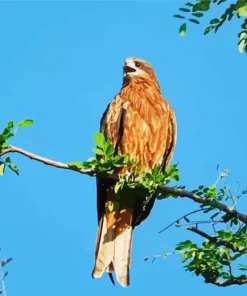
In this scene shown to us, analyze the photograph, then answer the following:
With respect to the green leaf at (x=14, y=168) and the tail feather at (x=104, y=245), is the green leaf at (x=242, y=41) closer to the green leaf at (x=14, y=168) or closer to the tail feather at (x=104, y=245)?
the green leaf at (x=14, y=168)

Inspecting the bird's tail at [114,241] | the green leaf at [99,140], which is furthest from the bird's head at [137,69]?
the green leaf at [99,140]

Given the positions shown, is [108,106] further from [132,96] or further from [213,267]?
[213,267]

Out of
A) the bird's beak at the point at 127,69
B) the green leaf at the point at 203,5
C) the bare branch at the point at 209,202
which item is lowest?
the bare branch at the point at 209,202

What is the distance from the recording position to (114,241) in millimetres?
5988

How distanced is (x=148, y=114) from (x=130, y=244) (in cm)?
102

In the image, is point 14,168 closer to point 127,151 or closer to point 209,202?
point 209,202

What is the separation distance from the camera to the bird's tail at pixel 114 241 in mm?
5738

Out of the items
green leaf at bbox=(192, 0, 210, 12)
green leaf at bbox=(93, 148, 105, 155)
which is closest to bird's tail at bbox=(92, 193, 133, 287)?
green leaf at bbox=(93, 148, 105, 155)

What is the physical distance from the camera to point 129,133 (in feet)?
20.2

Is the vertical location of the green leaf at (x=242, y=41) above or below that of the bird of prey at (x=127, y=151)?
below

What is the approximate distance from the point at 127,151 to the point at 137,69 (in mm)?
1179

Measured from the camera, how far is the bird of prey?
5887 mm

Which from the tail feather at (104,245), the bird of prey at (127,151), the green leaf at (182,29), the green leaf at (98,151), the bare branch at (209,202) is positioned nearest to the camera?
the bare branch at (209,202)

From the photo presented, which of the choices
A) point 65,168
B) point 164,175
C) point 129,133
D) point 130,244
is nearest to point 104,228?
point 130,244
